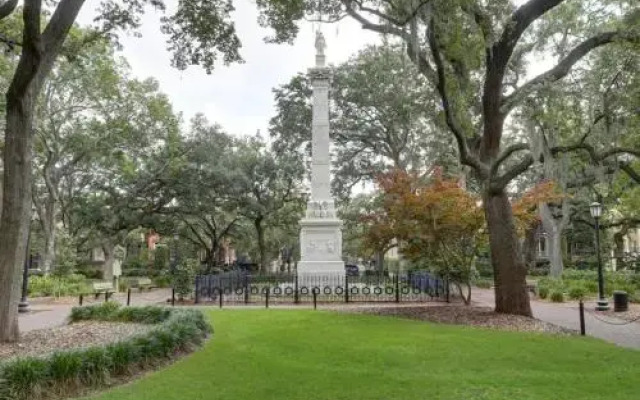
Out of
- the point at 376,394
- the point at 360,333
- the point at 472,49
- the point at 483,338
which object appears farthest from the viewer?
the point at 472,49

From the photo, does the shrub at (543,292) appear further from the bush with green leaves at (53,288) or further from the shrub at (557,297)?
the bush with green leaves at (53,288)

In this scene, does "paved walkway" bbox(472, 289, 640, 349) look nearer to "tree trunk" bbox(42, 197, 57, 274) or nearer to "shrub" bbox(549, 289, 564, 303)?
"shrub" bbox(549, 289, 564, 303)

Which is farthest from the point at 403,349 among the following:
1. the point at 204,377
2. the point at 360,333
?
the point at 204,377

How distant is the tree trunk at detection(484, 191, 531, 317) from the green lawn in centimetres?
268

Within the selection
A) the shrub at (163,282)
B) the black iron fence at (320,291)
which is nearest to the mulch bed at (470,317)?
the black iron fence at (320,291)

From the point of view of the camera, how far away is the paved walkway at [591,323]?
12.0 metres

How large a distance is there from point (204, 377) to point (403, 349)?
3.85 metres

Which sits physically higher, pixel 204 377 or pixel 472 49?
pixel 472 49

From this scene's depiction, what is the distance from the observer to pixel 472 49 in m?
13.2

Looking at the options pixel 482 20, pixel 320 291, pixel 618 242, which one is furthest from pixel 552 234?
pixel 482 20

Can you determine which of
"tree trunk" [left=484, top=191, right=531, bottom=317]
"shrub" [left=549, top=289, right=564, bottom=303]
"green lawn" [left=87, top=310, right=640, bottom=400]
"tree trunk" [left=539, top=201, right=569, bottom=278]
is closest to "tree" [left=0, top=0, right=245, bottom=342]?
"green lawn" [left=87, top=310, right=640, bottom=400]

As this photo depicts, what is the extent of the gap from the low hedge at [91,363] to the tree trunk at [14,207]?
2735 millimetres

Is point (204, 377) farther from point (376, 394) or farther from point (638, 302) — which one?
point (638, 302)

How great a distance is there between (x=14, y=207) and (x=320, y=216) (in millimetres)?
15058
